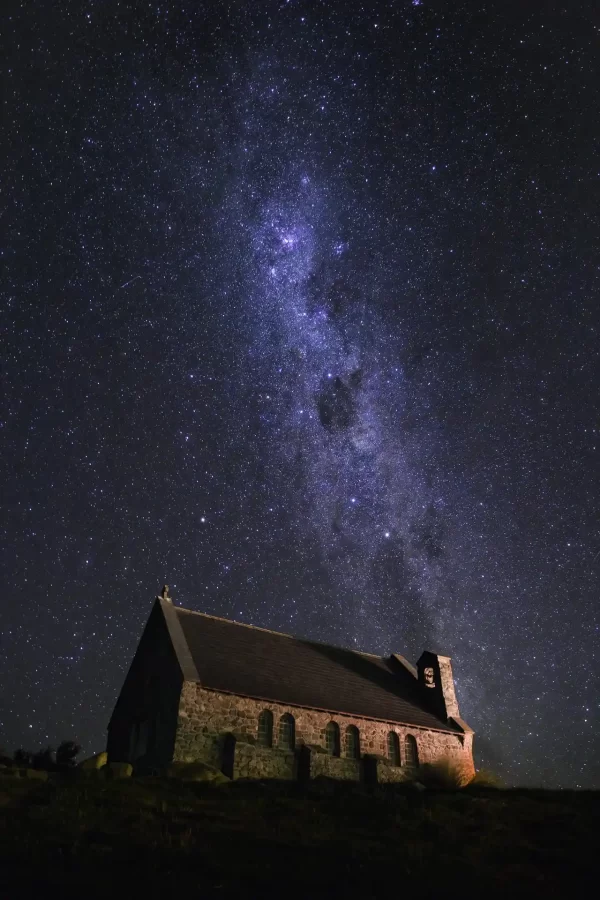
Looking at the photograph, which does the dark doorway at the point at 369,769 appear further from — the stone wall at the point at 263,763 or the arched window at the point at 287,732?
the arched window at the point at 287,732

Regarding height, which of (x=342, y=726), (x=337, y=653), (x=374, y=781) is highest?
(x=337, y=653)

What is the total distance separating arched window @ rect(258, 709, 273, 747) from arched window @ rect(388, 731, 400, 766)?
24.4 ft

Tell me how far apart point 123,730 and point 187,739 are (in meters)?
6.61

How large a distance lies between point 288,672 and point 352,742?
457 centimetres

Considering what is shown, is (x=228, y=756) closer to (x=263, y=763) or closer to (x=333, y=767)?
(x=263, y=763)

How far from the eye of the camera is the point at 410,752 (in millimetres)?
34531

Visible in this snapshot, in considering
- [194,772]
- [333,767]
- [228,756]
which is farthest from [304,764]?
[194,772]

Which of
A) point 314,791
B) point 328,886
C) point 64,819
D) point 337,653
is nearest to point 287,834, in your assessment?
point 328,886

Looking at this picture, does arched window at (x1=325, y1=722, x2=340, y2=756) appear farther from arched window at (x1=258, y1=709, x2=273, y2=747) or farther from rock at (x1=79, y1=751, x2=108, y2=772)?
rock at (x1=79, y1=751, x2=108, y2=772)

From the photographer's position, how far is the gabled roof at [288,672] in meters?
30.5

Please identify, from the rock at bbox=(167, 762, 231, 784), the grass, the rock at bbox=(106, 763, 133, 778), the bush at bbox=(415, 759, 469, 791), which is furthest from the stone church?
the grass

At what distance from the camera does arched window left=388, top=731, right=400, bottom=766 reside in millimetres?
33469

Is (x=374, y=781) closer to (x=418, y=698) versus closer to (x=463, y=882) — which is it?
(x=418, y=698)

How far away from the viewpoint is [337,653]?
1564 inches
